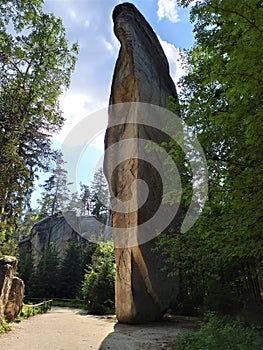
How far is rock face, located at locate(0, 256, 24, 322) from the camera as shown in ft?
25.2

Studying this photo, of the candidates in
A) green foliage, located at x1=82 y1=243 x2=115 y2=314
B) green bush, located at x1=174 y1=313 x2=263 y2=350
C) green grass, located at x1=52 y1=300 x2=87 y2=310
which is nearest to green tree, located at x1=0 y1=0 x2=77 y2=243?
green bush, located at x1=174 y1=313 x2=263 y2=350

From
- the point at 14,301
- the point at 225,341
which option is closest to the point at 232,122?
the point at 225,341

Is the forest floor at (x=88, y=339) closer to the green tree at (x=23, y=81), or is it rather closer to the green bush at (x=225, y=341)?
the green bush at (x=225, y=341)

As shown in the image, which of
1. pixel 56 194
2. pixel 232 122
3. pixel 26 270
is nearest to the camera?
pixel 232 122

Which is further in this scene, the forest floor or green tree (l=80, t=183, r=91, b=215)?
green tree (l=80, t=183, r=91, b=215)

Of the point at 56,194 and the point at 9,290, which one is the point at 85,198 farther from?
the point at 9,290

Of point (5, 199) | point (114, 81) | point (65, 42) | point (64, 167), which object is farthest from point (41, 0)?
point (64, 167)

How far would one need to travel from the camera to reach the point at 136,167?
11.8 m

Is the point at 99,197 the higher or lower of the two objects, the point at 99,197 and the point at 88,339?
the higher

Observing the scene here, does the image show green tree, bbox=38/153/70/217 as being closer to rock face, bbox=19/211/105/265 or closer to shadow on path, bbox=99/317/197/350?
rock face, bbox=19/211/105/265

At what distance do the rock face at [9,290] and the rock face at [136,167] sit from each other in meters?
3.80

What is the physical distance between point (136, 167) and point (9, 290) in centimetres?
637

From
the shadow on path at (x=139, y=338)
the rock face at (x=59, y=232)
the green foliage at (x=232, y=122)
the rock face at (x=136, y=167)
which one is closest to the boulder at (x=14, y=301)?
the shadow on path at (x=139, y=338)

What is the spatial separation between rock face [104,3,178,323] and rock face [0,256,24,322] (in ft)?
12.5
